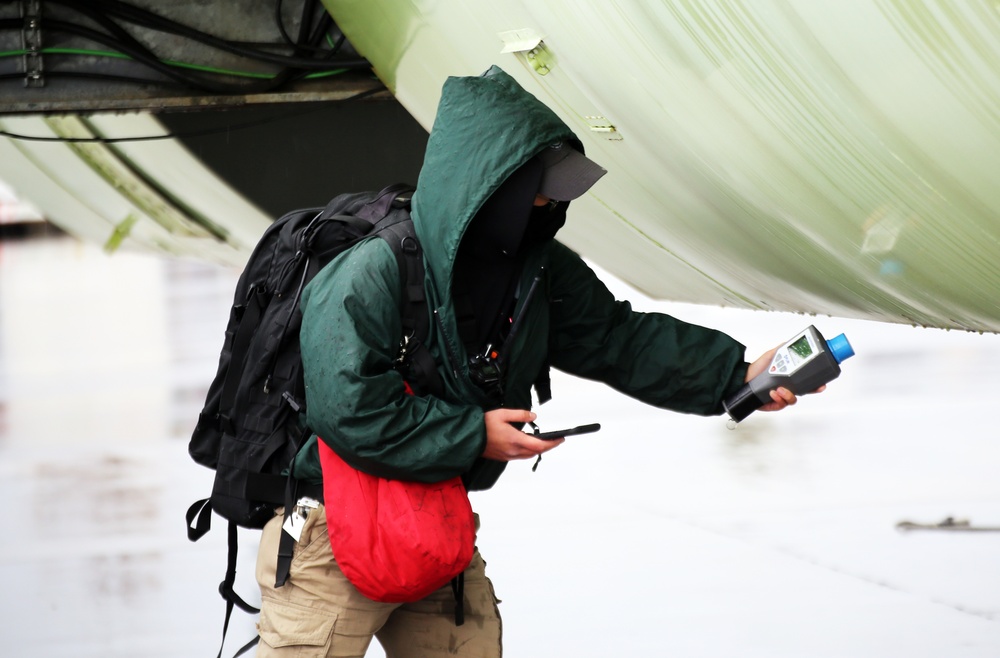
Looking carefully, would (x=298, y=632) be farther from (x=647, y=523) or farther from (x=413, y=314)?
(x=647, y=523)

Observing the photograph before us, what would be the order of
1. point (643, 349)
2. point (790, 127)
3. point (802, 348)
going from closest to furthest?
point (790, 127), point (802, 348), point (643, 349)

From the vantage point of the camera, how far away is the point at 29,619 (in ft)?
13.2

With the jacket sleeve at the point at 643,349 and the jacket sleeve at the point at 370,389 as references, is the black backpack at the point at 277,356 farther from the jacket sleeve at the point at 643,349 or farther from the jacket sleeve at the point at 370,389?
the jacket sleeve at the point at 643,349

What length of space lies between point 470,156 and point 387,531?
0.62 metres

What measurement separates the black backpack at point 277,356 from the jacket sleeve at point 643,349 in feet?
1.28

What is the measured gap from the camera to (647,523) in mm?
4738

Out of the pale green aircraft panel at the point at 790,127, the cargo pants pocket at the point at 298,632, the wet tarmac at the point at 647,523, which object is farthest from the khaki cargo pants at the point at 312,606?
the wet tarmac at the point at 647,523

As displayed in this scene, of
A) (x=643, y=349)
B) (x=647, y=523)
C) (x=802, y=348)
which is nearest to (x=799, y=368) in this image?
(x=802, y=348)

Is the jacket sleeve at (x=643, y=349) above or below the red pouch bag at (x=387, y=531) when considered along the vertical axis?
above

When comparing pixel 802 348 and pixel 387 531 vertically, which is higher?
pixel 802 348

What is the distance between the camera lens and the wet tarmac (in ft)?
12.5

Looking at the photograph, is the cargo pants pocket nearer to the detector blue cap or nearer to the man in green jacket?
the man in green jacket

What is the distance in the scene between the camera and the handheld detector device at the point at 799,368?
80.2 inches

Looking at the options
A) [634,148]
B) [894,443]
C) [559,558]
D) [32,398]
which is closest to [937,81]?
[634,148]
